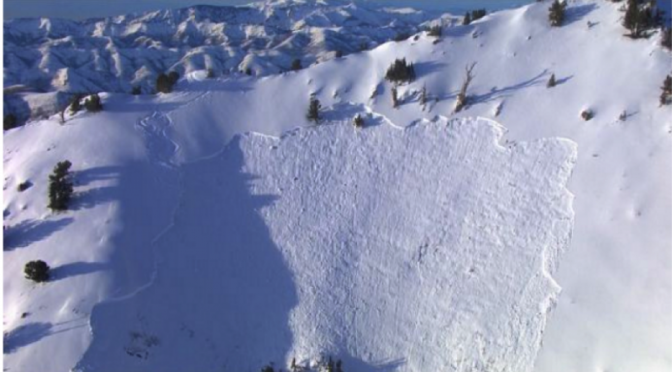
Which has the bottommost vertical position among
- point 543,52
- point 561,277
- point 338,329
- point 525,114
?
point 338,329

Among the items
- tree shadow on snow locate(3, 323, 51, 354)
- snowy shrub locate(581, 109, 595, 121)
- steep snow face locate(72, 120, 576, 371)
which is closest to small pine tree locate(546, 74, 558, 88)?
snowy shrub locate(581, 109, 595, 121)

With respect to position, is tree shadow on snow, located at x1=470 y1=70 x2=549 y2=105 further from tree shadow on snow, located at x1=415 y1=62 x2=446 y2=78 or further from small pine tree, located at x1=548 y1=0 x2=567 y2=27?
small pine tree, located at x1=548 y1=0 x2=567 y2=27

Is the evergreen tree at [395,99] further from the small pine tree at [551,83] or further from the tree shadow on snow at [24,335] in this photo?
the tree shadow on snow at [24,335]

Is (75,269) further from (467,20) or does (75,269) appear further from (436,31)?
(467,20)

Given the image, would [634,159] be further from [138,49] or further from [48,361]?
[138,49]

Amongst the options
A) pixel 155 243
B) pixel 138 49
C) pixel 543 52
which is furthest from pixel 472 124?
pixel 138 49

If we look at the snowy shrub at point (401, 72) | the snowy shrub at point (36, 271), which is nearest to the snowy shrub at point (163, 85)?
the snowy shrub at point (401, 72)
